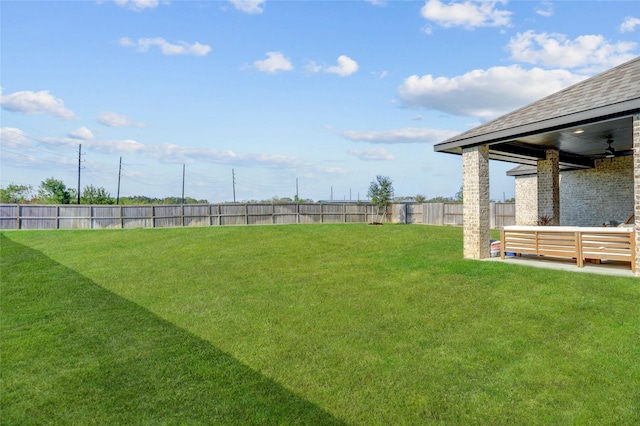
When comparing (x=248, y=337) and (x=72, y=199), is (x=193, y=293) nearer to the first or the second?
(x=248, y=337)

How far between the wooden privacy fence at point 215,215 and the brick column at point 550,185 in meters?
9.83

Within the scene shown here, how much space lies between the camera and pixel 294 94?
55.6ft

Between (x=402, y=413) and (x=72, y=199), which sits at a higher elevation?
(x=72, y=199)

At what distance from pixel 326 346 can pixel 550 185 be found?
11.8m

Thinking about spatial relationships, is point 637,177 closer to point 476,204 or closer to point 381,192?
point 476,204

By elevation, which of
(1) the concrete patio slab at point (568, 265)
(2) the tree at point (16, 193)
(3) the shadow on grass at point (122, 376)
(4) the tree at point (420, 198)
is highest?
(2) the tree at point (16, 193)

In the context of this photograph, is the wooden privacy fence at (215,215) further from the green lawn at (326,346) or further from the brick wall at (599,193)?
the green lawn at (326,346)

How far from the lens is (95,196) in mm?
32062

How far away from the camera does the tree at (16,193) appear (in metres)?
34.8

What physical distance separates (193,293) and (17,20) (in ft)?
40.8

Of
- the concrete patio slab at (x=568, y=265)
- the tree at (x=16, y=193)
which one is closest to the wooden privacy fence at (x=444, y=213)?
the concrete patio slab at (x=568, y=265)

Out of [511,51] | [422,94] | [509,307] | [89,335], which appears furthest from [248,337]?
[422,94]

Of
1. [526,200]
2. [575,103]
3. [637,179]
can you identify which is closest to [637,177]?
[637,179]

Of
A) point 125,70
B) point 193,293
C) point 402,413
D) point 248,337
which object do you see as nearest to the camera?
point 402,413
